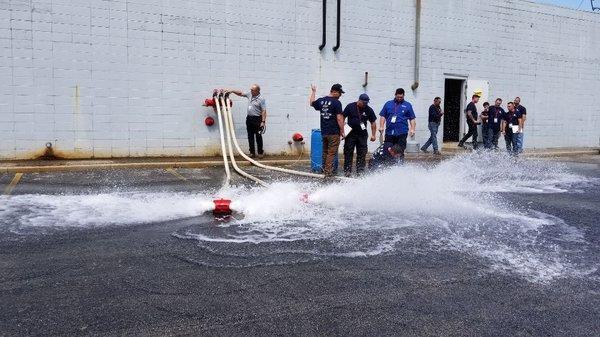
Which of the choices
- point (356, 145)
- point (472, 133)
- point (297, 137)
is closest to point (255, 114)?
point (297, 137)

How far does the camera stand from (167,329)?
11.4 ft

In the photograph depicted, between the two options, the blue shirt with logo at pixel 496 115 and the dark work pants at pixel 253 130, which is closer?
the dark work pants at pixel 253 130

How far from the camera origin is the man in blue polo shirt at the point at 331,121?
10750mm

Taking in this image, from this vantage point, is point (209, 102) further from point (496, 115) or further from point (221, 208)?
point (496, 115)

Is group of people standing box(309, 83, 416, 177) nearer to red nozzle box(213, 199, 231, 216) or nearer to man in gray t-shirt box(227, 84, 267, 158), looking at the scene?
man in gray t-shirt box(227, 84, 267, 158)

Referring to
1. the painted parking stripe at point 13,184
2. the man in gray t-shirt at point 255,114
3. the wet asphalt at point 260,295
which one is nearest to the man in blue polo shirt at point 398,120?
the man in gray t-shirt at point 255,114

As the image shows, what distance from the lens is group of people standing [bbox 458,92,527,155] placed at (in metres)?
17.5

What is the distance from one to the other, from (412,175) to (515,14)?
12153 mm

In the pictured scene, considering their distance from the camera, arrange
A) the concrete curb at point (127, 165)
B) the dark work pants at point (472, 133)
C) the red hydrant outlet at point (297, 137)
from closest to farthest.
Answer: the concrete curb at point (127, 165), the red hydrant outlet at point (297, 137), the dark work pants at point (472, 133)

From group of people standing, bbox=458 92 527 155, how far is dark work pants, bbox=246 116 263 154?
8130 millimetres

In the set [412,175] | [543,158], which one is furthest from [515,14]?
[412,175]

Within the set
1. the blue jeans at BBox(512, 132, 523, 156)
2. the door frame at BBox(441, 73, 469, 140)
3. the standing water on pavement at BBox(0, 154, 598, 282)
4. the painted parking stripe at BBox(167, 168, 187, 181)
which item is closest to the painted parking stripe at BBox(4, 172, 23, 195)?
the standing water on pavement at BBox(0, 154, 598, 282)

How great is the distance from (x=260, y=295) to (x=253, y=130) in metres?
10.4

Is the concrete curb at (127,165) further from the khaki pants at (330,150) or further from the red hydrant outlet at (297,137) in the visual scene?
the khaki pants at (330,150)
